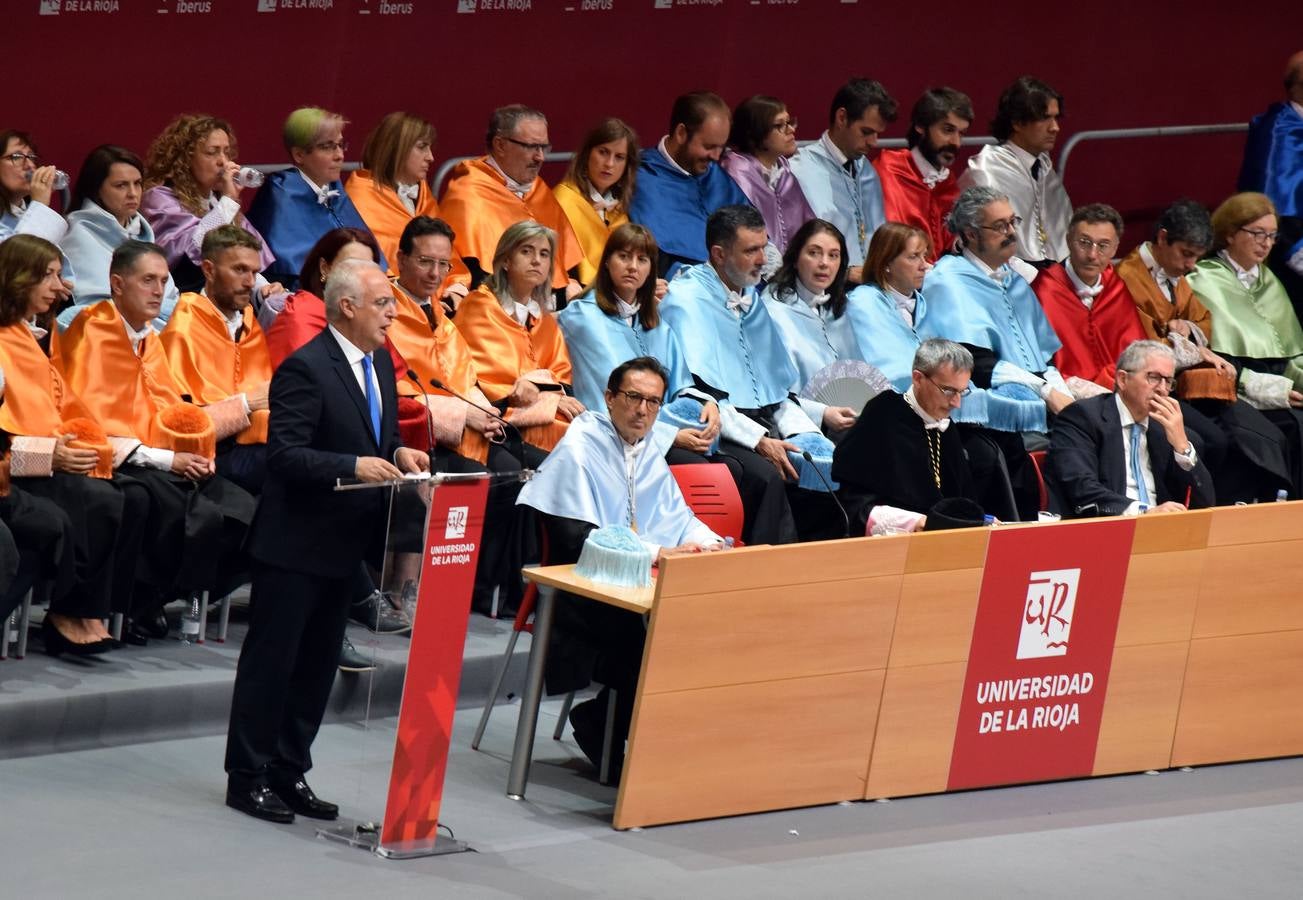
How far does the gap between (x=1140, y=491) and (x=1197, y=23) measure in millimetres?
5201

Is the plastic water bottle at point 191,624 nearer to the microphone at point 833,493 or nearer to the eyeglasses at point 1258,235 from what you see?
A: the microphone at point 833,493

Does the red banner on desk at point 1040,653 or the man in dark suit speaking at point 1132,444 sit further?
the man in dark suit speaking at point 1132,444

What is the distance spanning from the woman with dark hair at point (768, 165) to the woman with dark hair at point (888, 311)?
721 mm


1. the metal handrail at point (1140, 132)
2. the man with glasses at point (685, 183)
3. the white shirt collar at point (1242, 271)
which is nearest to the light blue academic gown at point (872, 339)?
the man with glasses at point (685, 183)

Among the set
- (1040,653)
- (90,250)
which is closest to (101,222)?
(90,250)

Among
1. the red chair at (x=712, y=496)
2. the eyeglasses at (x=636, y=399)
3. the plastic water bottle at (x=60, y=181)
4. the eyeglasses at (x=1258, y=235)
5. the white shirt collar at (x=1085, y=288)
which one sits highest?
the eyeglasses at (x=1258, y=235)

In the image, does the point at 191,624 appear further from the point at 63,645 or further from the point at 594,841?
the point at 594,841

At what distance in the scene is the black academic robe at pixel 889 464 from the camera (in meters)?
7.10

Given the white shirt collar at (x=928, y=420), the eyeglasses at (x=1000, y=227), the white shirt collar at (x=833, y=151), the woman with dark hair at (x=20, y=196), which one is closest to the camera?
the woman with dark hair at (x=20, y=196)

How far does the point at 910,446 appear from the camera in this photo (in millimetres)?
7145

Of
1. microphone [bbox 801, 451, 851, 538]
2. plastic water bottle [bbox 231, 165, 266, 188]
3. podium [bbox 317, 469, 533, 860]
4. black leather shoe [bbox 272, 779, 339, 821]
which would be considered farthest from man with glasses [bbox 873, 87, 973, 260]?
black leather shoe [bbox 272, 779, 339, 821]

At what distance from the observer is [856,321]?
855cm

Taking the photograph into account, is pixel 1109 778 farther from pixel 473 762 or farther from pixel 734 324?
pixel 734 324

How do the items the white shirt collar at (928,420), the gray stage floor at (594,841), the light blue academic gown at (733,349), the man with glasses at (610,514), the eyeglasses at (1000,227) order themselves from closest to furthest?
the gray stage floor at (594,841), the man with glasses at (610,514), the white shirt collar at (928,420), the light blue academic gown at (733,349), the eyeglasses at (1000,227)
